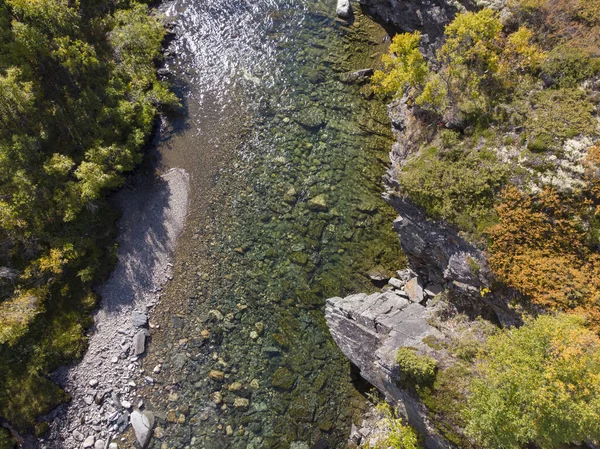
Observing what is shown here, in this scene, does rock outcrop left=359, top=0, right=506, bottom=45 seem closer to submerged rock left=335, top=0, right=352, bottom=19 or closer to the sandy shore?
submerged rock left=335, top=0, right=352, bottom=19

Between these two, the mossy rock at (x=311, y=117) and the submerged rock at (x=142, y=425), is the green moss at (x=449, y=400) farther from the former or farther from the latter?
the mossy rock at (x=311, y=117)

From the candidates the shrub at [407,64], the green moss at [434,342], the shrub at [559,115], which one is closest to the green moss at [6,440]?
the green moss at [434,342]

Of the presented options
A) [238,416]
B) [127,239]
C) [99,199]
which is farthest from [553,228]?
[99,199]

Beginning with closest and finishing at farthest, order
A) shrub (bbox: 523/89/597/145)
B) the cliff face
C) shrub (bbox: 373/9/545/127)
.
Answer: shrub (bbox: 523/89/597/145), shrub (bbox: 373/9/545/127), the cliff face

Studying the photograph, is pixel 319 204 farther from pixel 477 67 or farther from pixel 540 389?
pixel 540 389

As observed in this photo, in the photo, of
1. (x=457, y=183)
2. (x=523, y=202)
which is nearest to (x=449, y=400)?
(x=523, y=202)

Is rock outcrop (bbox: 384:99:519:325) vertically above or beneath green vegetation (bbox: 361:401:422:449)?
above

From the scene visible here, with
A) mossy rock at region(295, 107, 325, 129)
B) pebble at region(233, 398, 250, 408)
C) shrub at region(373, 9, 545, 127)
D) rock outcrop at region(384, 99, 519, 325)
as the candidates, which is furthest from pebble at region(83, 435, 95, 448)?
shrub at region(373, 9, 545, 127)
